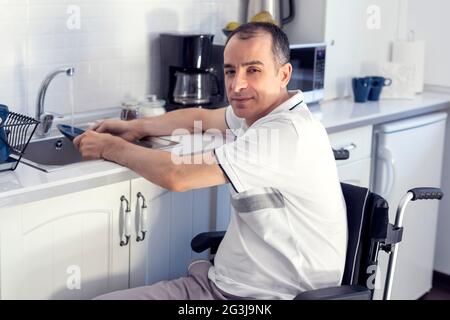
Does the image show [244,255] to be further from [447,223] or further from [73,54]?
[447,223]

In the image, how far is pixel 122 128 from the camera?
243 centimetres

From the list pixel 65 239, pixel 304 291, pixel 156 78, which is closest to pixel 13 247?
pixel 65 239

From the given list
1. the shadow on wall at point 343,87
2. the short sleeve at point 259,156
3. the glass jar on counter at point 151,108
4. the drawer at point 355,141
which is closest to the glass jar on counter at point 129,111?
the glass jar on counter at point 151,108

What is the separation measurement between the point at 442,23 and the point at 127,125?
1.83 meters

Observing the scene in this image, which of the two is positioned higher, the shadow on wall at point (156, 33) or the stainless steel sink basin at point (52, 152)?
the shadow on wall at point (156, 33)

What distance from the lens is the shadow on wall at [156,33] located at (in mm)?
2814

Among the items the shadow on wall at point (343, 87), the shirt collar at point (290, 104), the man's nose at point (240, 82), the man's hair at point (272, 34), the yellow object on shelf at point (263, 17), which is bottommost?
the shadow on wall at point (343, 87)

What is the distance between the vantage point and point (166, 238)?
2.35 metres

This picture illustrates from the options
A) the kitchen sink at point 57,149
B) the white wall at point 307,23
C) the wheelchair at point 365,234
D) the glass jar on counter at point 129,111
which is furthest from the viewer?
the white wall at point 307,23

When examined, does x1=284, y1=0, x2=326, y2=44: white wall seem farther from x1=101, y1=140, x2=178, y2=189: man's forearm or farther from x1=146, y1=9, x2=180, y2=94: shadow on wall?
x1=101, y1=140, x2=178, y2=189: man's forearm

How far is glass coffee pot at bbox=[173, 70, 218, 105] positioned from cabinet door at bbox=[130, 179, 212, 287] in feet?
1.53

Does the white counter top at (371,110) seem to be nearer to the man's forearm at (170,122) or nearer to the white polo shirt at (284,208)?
the man's forearm at (170,122)

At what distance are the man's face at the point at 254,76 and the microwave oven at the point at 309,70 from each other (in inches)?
41.3

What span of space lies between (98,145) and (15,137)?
0.28m
